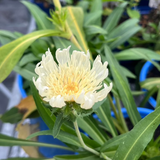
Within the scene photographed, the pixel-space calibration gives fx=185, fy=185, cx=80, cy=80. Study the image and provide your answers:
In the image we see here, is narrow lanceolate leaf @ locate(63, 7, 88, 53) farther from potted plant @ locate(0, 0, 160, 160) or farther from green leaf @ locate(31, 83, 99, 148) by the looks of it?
green leaf @ locate(31, 83, 99, 148)

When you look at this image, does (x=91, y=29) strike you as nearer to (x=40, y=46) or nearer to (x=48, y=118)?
(x=40, y=46)

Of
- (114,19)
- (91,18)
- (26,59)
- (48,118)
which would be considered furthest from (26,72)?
(114,19)

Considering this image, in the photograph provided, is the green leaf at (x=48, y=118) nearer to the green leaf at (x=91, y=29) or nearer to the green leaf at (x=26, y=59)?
the green leaf at (x=26, y=59)

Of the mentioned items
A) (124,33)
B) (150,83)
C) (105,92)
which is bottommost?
(150,83)

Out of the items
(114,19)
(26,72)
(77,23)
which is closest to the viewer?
(26,72)

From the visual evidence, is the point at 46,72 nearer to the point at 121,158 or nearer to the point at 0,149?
the point at 121,158

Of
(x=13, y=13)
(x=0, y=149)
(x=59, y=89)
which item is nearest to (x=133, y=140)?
(x=59, y=89)
